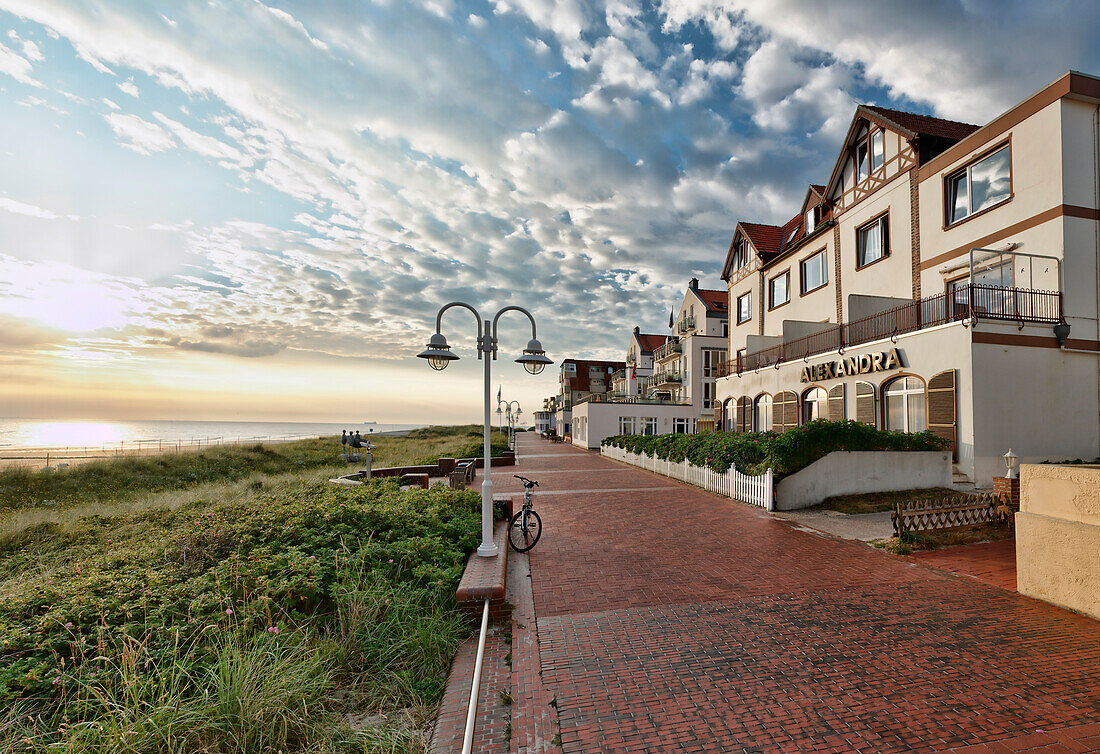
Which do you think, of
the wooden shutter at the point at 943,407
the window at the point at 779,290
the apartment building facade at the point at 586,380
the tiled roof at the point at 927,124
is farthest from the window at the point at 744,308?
the apartment building facade at the point at 586,380

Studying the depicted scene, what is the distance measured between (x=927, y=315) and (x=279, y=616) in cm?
1944

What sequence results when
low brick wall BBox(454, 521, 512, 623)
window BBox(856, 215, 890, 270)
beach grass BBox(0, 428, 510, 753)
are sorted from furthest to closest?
window BBox(856, 215, 890, 270), low brick wall BBox(454, 521, 512, 623), beach grass BBox(0, 428, 510, 753)

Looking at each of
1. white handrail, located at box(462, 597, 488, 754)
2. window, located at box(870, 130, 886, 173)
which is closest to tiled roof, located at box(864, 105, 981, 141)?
window, located at box(870, 130, 886, 173)

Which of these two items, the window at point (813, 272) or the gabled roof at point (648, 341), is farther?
the gabled roof at point (648, 341)

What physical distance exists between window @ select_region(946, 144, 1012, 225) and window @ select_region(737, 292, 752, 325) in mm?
12948

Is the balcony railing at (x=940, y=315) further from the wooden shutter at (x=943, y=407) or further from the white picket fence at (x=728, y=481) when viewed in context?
the white picket fence at (x=728, y=481)

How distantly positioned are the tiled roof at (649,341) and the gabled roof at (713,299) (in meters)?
16.6

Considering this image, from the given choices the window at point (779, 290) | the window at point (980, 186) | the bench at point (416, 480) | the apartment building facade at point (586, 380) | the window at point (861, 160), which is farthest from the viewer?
the apartment building facade at point (586, 380)

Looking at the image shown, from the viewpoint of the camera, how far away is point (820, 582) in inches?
257

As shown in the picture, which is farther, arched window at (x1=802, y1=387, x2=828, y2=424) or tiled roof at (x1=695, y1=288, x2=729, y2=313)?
tiled roof at (x1=695, y1=288, x2=729, y2=313)

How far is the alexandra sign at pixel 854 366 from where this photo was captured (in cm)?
1498

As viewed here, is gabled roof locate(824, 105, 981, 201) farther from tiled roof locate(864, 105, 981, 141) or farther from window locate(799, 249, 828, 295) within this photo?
window locate(799, 249, 828, 295)

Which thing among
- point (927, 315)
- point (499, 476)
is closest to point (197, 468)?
point (499, 476)

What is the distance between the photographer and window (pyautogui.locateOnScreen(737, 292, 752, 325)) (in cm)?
2864
